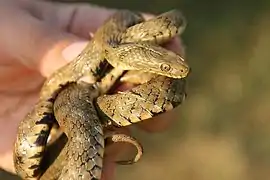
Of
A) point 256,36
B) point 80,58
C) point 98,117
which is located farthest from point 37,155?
point 256,36

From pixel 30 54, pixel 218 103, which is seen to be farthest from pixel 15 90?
pixel 218 103

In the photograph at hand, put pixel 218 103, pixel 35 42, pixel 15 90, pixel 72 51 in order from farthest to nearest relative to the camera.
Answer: pixel 218 103
pixel 15 90
pixel 35 42
pixel 72 51

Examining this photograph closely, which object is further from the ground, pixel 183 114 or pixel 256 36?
pixel 256 36

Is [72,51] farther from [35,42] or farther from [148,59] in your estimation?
[148,59]

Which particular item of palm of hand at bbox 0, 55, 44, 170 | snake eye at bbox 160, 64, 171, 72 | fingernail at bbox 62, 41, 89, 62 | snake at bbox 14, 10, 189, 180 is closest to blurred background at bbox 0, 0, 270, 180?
palm of hand at bbox 0, 55, 44, 170

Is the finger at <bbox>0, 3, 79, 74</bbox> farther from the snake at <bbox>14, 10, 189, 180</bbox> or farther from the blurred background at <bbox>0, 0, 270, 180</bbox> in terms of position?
the blurred background at <bbox>0, 0, 270, 180</bbox>

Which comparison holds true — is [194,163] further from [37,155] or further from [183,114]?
[37,155]
